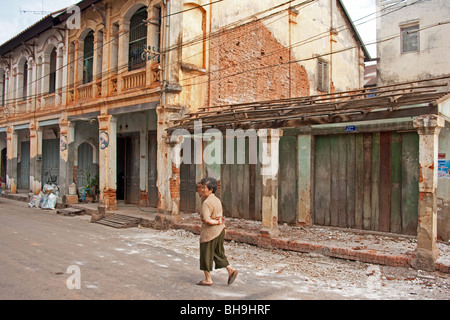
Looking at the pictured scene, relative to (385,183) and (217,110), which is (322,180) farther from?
(217,110)

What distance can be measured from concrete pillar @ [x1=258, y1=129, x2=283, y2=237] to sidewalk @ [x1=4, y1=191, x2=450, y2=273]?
294mm

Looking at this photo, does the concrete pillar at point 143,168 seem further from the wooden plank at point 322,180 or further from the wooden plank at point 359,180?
the wooden plank at point 359,180

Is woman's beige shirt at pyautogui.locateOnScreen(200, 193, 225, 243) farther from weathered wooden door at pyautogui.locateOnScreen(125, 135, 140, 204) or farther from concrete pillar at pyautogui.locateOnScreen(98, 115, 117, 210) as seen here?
weathered wooden door at pyautogui.locateOnScreen(125, 135, 140, 204)

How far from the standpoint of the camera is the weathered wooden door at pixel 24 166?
23.3 metres

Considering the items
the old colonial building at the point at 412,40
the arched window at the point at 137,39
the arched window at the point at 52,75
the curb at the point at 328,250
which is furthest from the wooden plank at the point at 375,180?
the arched window at the point at 52,75

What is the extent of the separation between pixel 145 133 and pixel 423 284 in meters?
11.0

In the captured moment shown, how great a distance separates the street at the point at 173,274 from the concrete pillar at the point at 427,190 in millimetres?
362

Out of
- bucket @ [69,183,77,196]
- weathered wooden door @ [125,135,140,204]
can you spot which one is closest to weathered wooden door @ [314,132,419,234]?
weathered wooden door @ [125,135,140,204]

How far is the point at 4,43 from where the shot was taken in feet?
64.4


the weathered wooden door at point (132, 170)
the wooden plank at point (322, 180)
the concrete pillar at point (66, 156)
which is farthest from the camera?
the concrete pillar at point (66, 156)

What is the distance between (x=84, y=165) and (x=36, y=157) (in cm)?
279

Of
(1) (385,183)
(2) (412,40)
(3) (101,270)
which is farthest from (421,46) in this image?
(3) (101,270)

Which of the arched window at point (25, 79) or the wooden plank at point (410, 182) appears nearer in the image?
the wooden plank at point (410, 182)

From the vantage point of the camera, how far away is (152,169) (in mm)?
14188
